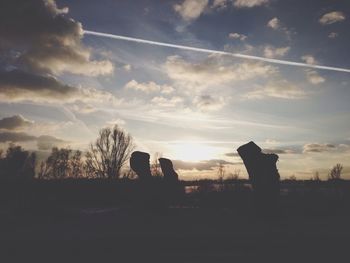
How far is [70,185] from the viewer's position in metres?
31.9

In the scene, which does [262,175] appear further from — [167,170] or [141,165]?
[167,170]

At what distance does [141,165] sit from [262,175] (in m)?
7.96

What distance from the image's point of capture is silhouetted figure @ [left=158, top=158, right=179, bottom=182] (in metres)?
25.4

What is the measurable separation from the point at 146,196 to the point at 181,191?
6606mm

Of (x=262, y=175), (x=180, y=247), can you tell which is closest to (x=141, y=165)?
(x=262, y=175)

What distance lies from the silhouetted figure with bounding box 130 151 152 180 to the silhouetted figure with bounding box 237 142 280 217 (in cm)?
673

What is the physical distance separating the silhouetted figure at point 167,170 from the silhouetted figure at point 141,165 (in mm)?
4035

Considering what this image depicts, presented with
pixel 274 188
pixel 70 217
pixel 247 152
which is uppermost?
pixel 247 152

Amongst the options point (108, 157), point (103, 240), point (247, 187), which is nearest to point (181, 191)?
point (247, 187)

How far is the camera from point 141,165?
21172 mm

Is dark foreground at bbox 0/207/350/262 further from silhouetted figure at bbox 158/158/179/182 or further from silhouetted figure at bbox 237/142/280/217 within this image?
silhouetted figure at bbox 158/158/179/182

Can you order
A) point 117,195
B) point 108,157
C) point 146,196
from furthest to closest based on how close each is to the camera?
point 108,157
point 117,195
point 146,196

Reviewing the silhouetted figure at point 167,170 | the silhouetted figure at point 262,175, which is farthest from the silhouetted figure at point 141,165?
the silhouetted figure at point 262,175

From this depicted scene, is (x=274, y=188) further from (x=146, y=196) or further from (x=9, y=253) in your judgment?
(x=9, y=253)
